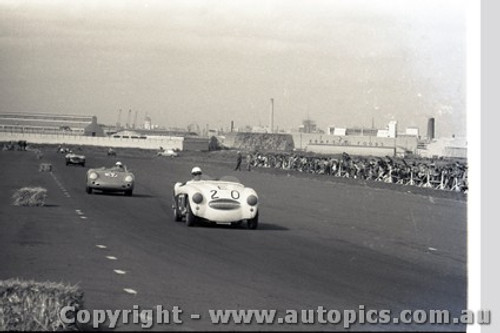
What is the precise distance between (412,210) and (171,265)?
21.4 m

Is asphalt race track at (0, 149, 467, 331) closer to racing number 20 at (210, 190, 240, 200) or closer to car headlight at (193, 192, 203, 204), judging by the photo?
car headlight at (193, 192, 203, 204)

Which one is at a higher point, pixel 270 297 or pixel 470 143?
pixel 470 143

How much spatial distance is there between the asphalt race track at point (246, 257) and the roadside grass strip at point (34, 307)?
3.06 ft

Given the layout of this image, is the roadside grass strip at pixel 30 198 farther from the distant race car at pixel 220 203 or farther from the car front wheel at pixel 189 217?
the distant race car at pixel 220 203

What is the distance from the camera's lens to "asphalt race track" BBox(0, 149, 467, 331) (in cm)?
1368

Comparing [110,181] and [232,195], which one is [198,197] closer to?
[232,195]

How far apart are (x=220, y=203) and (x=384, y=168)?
39.6 metres

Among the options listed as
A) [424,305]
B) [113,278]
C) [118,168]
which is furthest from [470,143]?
[118,168]

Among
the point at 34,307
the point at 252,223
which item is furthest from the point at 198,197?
the point at 34,307

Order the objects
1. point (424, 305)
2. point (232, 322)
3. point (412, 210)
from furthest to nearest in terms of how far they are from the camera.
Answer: point (412, 210), point (424, 305), point (232, 322)

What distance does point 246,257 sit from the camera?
18.5 metres

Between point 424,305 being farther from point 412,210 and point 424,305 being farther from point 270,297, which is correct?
point 412,210

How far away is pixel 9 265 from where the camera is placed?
17.0m

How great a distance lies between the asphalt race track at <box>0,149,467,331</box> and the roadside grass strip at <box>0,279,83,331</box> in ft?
3.06
